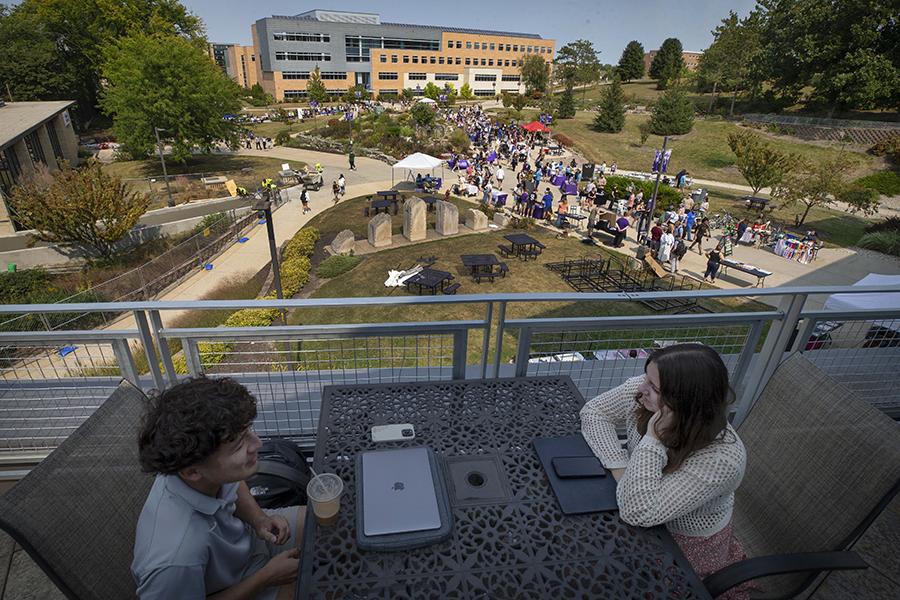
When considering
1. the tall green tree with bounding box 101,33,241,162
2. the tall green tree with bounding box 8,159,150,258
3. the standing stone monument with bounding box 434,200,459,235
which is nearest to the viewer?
the tall green tree with bounding box 8,159,150,258

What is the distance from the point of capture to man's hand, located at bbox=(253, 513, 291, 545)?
189 centimetres

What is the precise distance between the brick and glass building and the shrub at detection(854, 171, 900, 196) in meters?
40.7

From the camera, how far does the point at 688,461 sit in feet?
5.73

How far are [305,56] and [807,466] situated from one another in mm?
82843

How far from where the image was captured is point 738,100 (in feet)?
162

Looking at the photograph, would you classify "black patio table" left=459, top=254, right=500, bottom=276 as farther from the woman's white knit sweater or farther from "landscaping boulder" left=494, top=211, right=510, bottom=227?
the woman's white knit sweater

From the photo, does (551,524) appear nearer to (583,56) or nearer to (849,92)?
(849,92)

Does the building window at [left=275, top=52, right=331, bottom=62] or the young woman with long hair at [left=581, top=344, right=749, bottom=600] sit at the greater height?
the building window at [left=275, top=52, right=331, bottom=62]

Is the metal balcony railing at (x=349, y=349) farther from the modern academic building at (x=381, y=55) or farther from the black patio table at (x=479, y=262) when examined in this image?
the modern academic building at (x=381, y=55)

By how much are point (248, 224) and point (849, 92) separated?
148 ft

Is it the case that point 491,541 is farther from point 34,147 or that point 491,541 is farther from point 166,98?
point 34,147

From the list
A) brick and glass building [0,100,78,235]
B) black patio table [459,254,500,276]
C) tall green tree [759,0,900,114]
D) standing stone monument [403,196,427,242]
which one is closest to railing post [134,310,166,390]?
black patio table [459,254,500,276]

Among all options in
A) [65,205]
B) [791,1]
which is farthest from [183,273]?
[791,1]

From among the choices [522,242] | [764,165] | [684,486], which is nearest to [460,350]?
[684,486]
